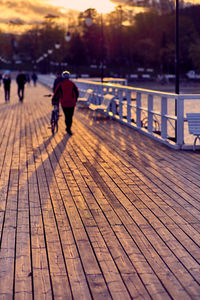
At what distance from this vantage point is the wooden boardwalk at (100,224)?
13.4ft

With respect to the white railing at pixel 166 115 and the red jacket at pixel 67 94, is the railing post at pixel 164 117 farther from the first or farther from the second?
the red jacket at pixel 67 94

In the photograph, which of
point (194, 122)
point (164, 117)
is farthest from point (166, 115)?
point (194, 122)

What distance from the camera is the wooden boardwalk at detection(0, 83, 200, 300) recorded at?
4094 millimetres

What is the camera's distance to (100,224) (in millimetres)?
5746

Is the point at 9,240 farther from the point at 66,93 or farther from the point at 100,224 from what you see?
the point at 66,93

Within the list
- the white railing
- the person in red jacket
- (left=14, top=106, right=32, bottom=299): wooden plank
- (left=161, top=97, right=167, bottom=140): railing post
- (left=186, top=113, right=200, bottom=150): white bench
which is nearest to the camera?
(left=14, top=106, right=32, bottom=299): wooden plank

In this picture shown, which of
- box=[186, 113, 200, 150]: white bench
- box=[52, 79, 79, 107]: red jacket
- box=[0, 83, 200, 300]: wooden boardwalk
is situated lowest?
box=[0, 83, 200, 300]: wooden boardwalk

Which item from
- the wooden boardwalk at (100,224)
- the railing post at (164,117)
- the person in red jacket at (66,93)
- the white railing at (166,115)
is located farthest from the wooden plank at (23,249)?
the person in red jacket at (66,93)

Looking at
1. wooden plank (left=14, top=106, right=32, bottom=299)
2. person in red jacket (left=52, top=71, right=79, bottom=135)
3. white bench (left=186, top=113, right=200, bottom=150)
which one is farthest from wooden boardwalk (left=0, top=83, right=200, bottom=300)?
person in red jacket (left=52, top=71, right=79, bottom=135)

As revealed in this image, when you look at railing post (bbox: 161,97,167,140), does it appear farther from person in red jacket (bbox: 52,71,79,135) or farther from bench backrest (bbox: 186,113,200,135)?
person in red jacket (bbox: 52,71,79,135)

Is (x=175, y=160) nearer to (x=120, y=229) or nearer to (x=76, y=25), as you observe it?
(x=120, y=229)

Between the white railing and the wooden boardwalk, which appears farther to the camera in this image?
the white railing

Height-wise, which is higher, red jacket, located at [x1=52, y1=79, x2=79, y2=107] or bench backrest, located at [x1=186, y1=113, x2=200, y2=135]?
red jacket, located at [x1=52, y1=79, x2=79, y2=107]

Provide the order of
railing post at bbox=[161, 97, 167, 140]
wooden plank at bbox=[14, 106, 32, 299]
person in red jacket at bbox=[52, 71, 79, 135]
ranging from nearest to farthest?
wooden plank at bbox=[14, 106, 32, 299], railing post at bbox=[161, 97, 167, 140], person in red jacket at bbox=[52, 71, 79, 135]
